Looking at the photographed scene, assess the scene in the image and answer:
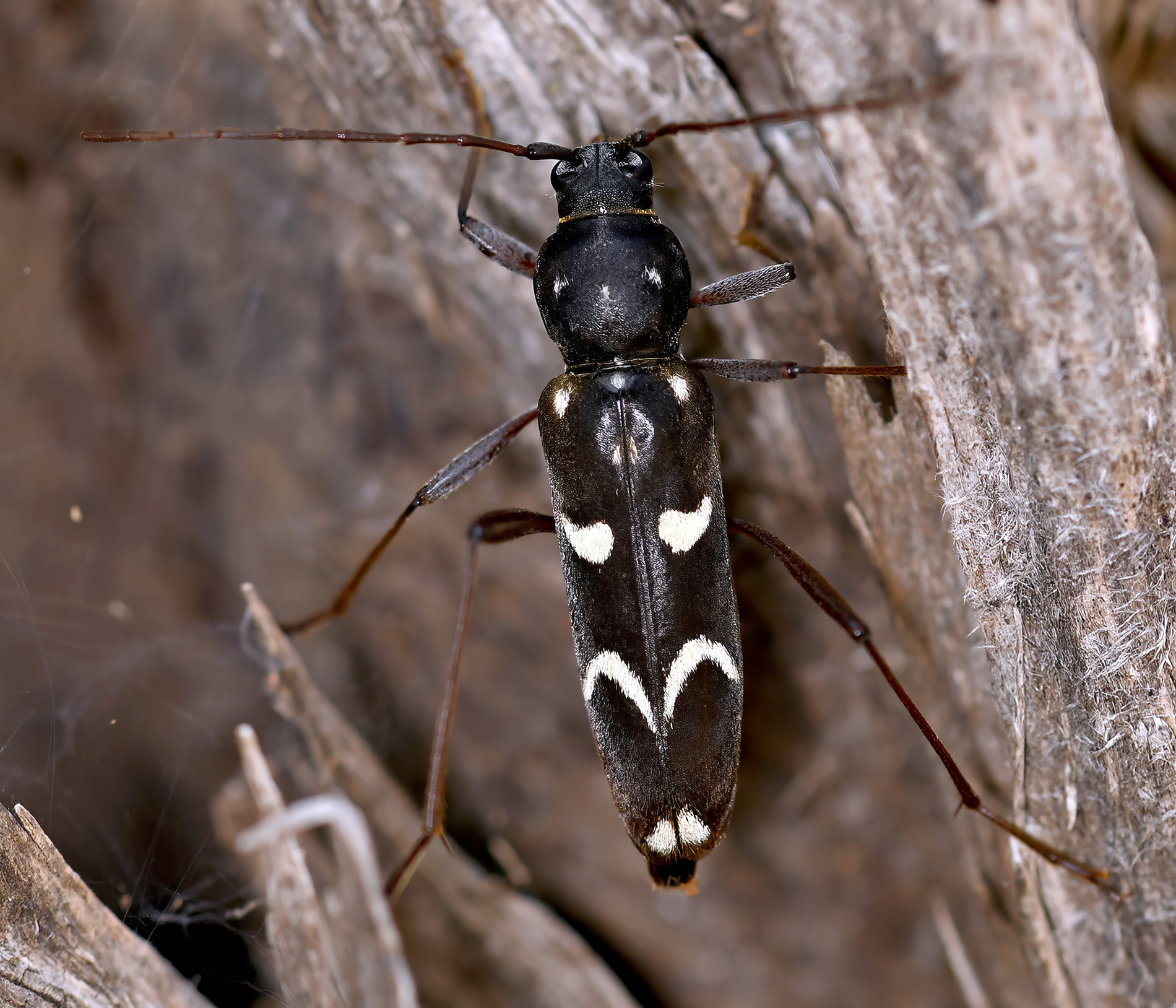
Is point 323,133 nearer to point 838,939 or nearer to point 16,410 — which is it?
point 16,410

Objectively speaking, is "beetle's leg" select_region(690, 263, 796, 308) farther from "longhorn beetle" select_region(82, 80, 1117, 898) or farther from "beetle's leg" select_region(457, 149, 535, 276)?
"beetle's leg" select_region(457, 149, 535, 276)

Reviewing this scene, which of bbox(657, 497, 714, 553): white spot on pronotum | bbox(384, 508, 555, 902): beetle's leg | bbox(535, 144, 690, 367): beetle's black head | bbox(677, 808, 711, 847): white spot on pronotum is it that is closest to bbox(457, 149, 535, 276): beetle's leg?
bbox(535, 144, 690, 367): beetle's black head

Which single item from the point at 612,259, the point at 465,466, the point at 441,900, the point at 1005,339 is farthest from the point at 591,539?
the point at 441,900

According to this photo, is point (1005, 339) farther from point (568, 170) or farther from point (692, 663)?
point (568, 170)

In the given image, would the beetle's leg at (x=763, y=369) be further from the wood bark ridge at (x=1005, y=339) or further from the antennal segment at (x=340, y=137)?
the antennal segment at (x=340, y=137)

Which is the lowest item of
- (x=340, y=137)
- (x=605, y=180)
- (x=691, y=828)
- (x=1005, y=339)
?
(x=691, y=828)

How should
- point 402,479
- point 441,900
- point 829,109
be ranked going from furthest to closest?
point 402,479
point 441,900
point 829,109

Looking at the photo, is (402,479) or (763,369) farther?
(402,479)
